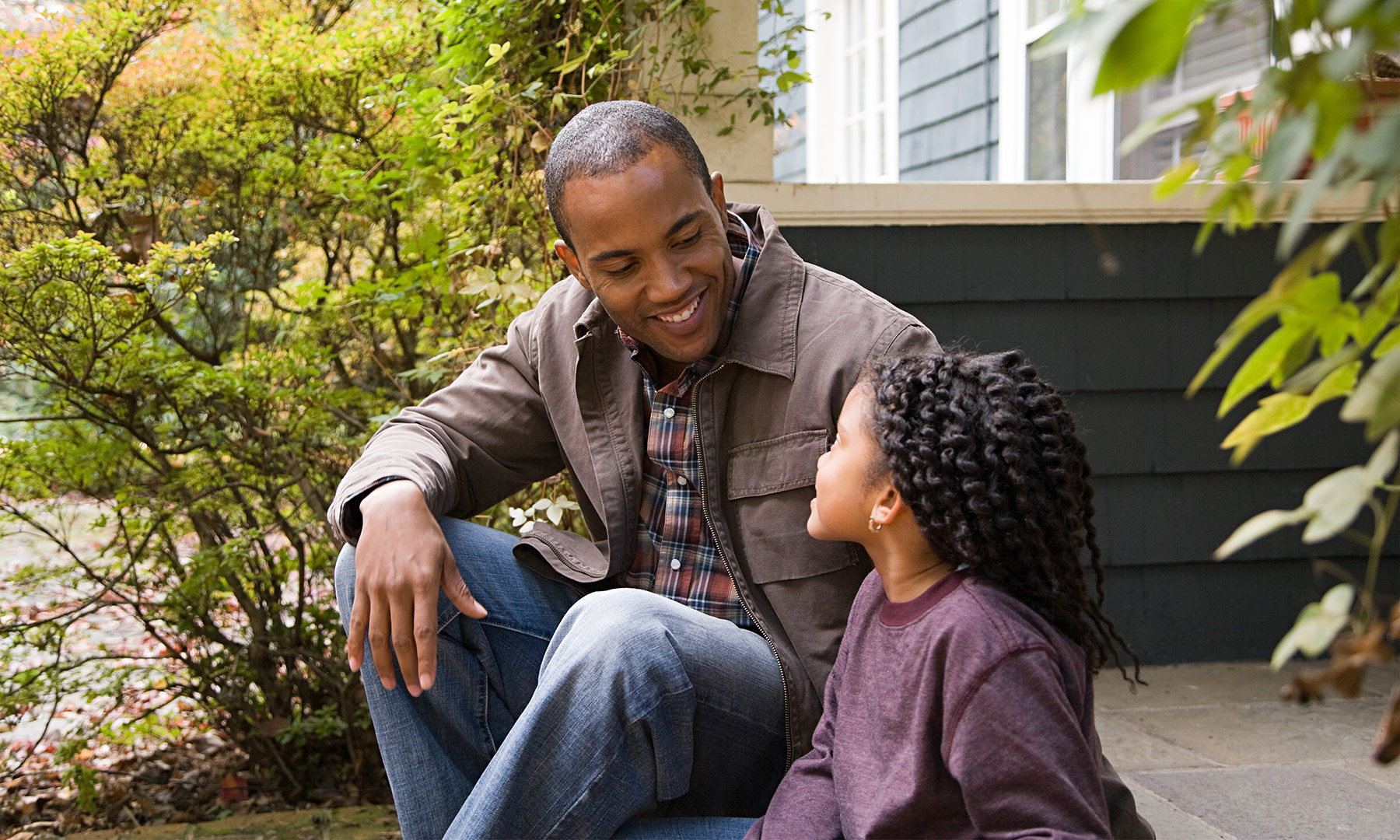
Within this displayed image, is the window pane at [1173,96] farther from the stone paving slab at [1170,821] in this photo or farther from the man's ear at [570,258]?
the man's ear at [570,258]

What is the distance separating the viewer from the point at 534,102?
2.66 metres

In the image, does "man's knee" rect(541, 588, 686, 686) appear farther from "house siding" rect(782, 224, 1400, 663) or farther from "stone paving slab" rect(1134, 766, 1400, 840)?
"house siding" rect(782, 224, 1400, 663)

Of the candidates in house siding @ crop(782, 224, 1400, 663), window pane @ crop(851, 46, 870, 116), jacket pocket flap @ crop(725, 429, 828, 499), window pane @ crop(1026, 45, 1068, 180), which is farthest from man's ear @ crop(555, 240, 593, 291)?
window pane @ crop(851, 46, 870, 116)

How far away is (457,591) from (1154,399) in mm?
2020

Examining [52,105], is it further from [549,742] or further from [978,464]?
[978,464]

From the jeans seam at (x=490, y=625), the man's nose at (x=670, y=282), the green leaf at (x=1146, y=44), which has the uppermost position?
the green leaf at (x=1146, y=44)

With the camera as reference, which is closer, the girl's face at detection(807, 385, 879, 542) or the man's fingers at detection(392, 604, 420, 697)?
the girl's face at detection(807, 385, 879, 542)

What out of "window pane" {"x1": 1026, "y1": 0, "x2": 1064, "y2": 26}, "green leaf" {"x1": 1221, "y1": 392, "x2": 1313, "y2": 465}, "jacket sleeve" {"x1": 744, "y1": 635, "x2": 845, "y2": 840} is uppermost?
"window pane" {"x1": 1026, "y1": 0, "x2": 1064, "y2": 26}

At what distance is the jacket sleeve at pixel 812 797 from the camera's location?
1406 millimetres

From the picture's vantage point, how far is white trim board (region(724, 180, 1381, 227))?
2771 mm

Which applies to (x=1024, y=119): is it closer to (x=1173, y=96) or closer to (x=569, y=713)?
(x=1173, y=96)

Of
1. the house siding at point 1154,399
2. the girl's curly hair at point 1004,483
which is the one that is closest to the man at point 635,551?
the girl's curly hair at point 1004,483

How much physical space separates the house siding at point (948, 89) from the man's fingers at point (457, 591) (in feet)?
12.4

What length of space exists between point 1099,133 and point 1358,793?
2.83m
